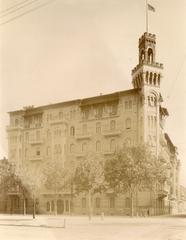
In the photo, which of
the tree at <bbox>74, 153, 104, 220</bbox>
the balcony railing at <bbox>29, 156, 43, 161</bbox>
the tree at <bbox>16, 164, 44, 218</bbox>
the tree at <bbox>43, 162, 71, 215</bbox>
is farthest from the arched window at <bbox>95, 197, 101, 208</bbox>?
the balcony railing at <bbox>29, 156, 43, 161</bbox>

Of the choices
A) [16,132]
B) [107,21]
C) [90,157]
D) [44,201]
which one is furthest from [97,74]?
[90,157]

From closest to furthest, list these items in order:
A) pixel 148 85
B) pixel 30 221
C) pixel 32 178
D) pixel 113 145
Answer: pixel 32 178
pixel 30 221
pixel 148 85
pixel 113 145

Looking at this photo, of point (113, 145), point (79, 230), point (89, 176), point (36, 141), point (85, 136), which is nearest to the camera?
point (79, 230)

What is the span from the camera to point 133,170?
21.3 meters

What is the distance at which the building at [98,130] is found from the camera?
39.4 feet

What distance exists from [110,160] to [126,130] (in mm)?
1741

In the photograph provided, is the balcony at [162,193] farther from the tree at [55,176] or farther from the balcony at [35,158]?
the balcony at [35,158]

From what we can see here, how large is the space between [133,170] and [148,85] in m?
7.68

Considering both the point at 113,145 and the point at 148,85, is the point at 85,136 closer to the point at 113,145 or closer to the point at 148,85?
the point at 113,145

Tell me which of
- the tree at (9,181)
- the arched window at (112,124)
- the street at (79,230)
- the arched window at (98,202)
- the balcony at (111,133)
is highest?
the arched window at (112,124)

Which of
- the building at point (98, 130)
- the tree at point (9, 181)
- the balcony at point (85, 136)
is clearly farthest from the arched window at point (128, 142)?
the tree at point (9, 181)

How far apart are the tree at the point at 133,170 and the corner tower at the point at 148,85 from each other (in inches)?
18.7

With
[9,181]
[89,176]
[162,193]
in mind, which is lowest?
[162,193]

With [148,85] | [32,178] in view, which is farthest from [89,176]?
[32,178]
